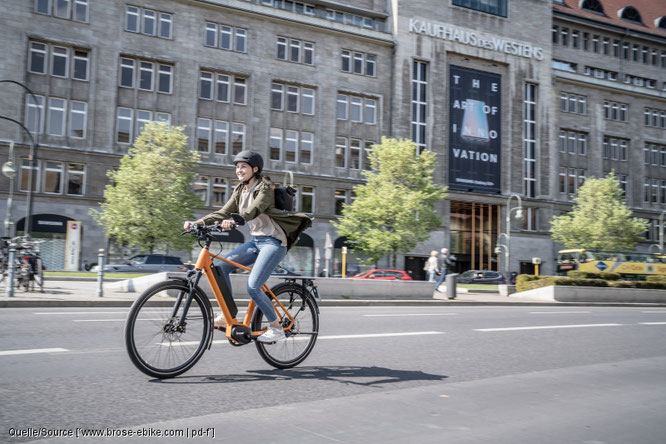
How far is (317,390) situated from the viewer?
16.5 ft

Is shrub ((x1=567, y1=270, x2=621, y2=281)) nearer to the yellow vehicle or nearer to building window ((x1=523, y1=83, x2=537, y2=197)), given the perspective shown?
the yellow vehicle

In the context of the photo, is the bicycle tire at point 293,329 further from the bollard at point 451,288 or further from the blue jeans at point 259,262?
the bollard at point 451,288

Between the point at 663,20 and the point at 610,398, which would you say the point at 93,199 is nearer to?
the point at 610,398

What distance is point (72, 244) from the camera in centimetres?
3416

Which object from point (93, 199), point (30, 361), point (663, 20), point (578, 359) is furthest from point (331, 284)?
point (663, 20)

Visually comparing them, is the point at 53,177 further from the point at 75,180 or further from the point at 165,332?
the point at 165,332

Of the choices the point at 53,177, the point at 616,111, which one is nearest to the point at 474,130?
the point at 616,111

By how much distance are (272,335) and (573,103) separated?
60.8 metres

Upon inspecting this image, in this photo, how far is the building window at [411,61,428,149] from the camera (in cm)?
5209

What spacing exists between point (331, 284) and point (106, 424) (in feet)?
55.0

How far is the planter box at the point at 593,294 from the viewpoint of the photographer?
27.0m

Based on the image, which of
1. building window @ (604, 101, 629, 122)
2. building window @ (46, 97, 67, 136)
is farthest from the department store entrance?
building window @ (46, 97, 67, 136)

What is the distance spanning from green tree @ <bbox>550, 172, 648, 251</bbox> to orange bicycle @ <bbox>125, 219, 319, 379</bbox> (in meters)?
50.6

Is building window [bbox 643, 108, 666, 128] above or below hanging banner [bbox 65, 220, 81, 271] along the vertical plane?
above
